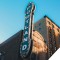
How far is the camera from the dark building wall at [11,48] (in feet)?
94.4

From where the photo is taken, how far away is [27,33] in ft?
79.3

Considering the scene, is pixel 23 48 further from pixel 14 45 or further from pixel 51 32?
pixel 51 32

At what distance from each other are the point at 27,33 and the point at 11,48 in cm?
817

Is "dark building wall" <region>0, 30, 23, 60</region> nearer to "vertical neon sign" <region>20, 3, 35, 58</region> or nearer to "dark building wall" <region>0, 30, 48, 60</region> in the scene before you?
"dark building wall" <region>0, 30, 48, 60</region>

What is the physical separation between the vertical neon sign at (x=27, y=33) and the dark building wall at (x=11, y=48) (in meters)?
4.63

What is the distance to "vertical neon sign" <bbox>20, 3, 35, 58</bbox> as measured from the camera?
22656 mm

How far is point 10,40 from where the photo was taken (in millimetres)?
32156

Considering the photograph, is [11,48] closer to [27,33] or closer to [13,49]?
[13,49]

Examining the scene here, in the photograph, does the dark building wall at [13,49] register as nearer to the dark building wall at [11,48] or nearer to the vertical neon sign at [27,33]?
the dark building wall at [11,48]

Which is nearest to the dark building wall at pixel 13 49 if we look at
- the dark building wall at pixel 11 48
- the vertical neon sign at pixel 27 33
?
the dark building wall at pixel 11 48

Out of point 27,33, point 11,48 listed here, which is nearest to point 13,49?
point 11,48

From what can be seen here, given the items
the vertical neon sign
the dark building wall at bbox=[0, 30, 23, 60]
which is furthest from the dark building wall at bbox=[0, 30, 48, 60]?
the vertical neon sign

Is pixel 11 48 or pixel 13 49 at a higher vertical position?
pixel 11 48

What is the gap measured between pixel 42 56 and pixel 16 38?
8.28 meters
